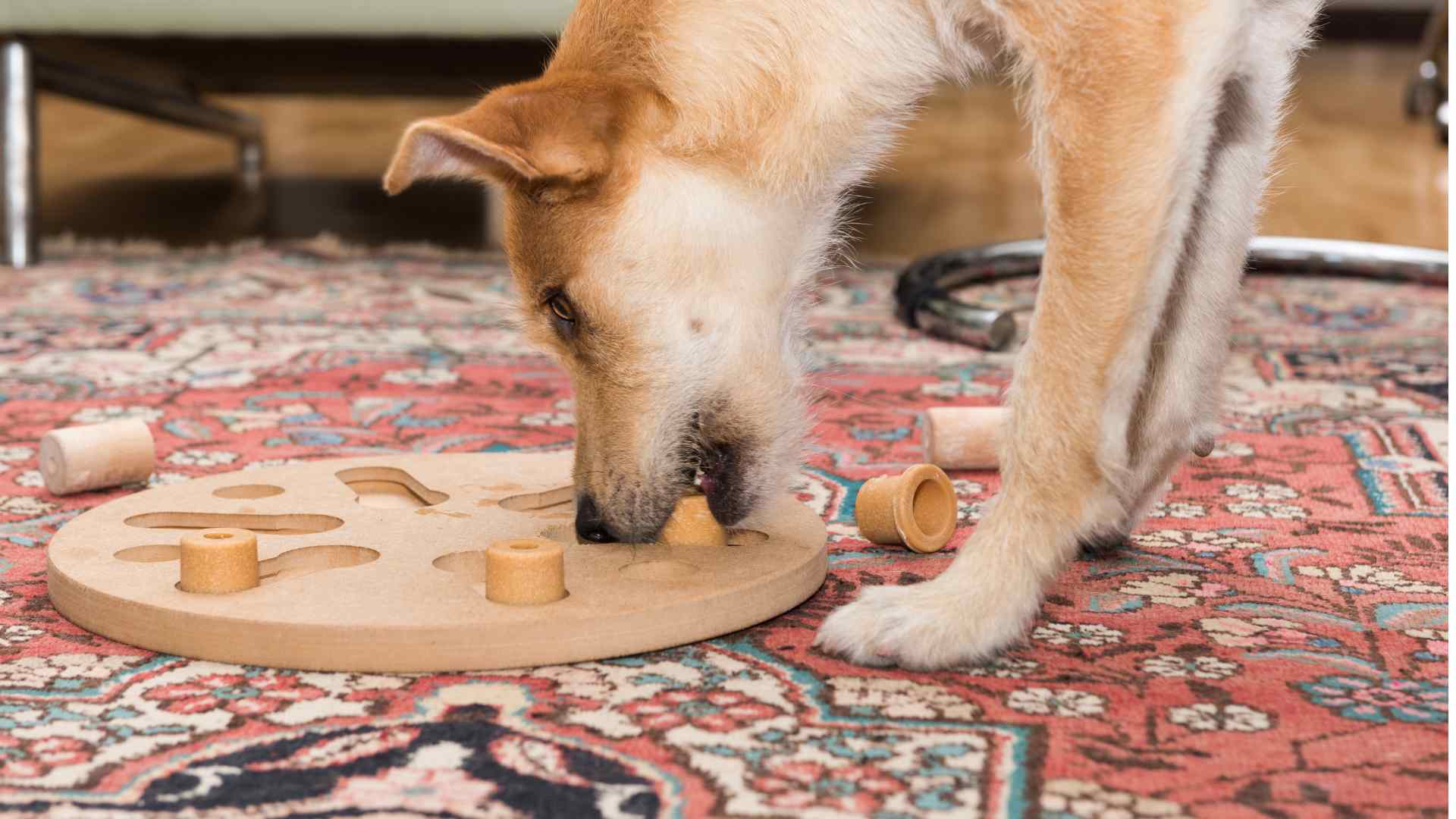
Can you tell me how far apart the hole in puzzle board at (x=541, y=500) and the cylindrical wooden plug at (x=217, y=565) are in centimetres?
43

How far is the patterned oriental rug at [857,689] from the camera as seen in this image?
1111 millimetres

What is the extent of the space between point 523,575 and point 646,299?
40 cm

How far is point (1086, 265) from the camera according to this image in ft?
4.91

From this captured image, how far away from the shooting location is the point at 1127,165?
4.86 ft

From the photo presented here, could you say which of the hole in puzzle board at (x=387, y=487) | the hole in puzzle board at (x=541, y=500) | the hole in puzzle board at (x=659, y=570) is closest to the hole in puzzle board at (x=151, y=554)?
the hole in puzzle board at (x=387, y=487)

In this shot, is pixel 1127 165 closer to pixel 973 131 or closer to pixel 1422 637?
pixel 1422 637

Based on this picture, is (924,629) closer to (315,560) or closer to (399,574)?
(399,574)

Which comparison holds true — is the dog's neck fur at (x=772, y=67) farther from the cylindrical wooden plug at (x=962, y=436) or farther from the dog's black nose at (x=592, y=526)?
the cylindrical wooden plug at (x=962, y=436)

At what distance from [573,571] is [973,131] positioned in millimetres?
6625

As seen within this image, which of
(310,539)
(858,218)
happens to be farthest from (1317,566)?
(310,539)

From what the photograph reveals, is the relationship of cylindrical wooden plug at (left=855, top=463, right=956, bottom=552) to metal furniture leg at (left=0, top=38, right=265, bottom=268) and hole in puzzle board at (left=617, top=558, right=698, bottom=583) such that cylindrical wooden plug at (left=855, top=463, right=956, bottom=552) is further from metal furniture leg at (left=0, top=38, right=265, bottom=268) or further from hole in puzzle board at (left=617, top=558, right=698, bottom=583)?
metal furniture leg at (left=0, top=38, right=265, bottom=268)

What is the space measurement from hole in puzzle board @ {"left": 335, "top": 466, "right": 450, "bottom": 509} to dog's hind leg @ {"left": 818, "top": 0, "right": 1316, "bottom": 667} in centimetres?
67

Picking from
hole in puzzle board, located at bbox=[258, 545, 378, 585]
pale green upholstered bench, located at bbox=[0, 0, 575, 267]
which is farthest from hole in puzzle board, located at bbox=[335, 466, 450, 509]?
pale green upholstered bench, located at bbox=[0, 0, 575, 267]

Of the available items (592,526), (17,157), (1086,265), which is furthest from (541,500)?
(17,157)
